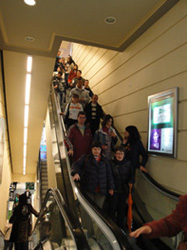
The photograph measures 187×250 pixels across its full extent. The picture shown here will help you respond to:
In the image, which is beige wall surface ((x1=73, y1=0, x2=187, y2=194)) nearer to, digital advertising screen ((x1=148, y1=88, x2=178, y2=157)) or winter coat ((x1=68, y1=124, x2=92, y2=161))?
digital advertising screen ((x1=148, y1=88, x2=178, y2=157))

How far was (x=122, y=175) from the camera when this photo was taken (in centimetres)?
324

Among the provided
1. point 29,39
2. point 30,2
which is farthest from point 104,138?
point 29,39

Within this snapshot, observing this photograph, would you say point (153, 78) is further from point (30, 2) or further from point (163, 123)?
point (30, 2)

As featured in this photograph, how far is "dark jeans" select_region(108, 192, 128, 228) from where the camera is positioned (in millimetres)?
3086

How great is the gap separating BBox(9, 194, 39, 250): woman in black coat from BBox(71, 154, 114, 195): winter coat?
8.09ft

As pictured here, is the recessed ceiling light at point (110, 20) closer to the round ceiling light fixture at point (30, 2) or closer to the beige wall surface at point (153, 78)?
the beige wall surface at point (153, 78)

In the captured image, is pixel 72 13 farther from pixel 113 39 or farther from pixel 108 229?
pixel 108 229

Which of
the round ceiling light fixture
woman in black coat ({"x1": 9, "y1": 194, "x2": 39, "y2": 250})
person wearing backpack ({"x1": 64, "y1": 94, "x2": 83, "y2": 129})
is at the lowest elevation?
woman in black coat ({"x1": 9, "y1": 194, "x2": 39, "y2": 250})

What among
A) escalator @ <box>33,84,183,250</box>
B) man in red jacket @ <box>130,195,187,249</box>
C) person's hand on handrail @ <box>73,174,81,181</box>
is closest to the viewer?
man in red jacket @ <box>130,195,187,249</box>

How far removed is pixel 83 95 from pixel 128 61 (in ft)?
4.50

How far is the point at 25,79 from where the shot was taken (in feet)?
22.1

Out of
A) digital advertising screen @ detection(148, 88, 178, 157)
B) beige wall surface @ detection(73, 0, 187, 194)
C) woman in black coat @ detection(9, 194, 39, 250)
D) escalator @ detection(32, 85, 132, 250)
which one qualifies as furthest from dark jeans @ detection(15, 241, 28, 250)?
digital advertising screen @ detection(148, 88, 178, 157)

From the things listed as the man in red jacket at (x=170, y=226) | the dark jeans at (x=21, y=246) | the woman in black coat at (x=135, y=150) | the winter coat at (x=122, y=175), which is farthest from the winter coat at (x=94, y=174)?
the dark jeans at (x=21, y=246)

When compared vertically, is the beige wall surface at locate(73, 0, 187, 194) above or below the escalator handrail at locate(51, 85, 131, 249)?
above
